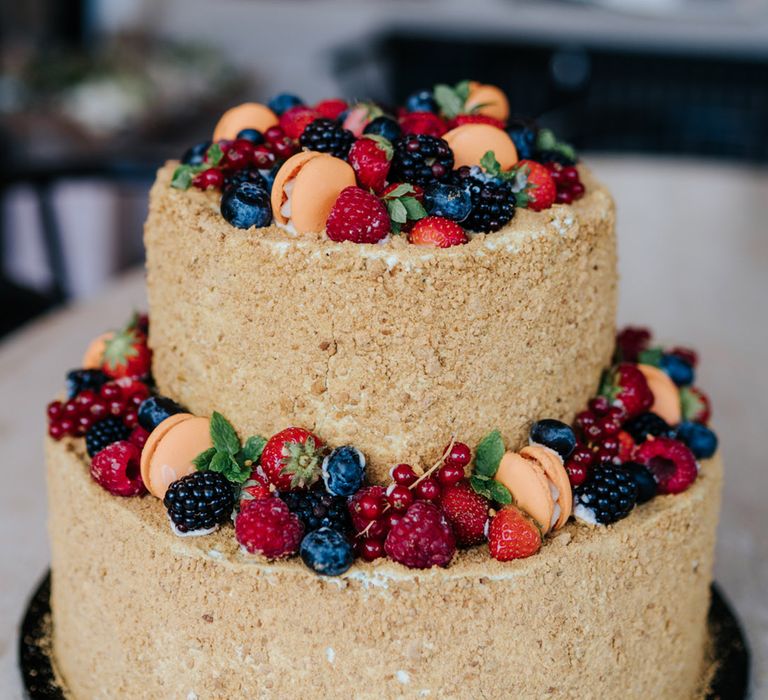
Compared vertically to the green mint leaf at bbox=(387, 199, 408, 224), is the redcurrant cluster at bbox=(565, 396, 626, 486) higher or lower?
lower

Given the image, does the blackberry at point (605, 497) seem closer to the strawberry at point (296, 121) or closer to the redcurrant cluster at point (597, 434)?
the redcurrant cluster at point (597, 434)

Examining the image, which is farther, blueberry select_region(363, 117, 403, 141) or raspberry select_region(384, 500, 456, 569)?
blueberry select_region(363, 117, 403, 141)

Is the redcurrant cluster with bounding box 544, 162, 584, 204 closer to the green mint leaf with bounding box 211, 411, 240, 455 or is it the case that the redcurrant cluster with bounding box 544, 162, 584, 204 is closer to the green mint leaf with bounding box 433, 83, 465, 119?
the green mint leaf with bounding box 433, 83, 465, 119

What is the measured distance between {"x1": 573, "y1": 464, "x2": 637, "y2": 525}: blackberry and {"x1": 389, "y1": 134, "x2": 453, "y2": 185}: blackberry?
0.45m

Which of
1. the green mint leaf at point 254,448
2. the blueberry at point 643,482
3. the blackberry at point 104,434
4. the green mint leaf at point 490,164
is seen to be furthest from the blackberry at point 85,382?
the blueberry at point 643,482

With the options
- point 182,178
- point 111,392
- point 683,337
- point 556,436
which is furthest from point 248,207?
point 683,337

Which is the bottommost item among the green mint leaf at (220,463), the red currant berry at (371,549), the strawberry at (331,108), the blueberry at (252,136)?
Result: the red currant berry at (371,549)

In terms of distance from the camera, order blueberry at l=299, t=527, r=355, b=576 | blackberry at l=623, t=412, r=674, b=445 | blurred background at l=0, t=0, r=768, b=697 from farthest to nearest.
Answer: blurred background at l=0, t=0, r=768, b=697, blackberry at l=623, t=412, r=674, b=445, blueberry at l=299, t=527, r=355, b=576

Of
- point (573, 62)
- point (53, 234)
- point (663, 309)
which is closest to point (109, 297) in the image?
point (53, 234)

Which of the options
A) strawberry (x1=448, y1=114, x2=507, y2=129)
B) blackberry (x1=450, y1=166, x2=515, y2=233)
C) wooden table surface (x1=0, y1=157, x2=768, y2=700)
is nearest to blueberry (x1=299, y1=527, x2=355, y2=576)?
blackberry (x1=450, y1=166, x2=515, y2=233)

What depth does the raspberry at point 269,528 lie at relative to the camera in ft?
4.08

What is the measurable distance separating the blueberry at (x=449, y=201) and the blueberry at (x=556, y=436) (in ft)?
1.00

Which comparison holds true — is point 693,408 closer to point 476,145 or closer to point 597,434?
point 597,434

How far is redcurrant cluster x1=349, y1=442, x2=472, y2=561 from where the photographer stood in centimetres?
127
